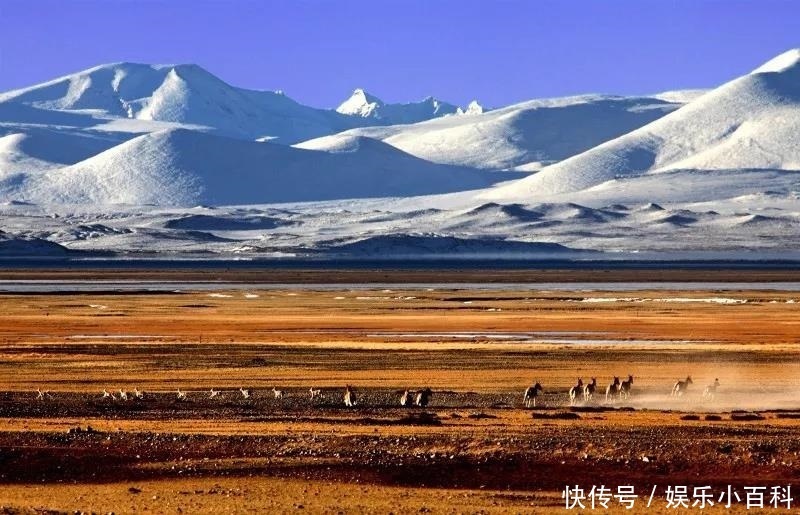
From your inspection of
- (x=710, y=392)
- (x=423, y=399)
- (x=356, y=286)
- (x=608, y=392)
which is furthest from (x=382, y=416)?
(x=356, y=286)

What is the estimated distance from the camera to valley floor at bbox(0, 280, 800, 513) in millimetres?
21656

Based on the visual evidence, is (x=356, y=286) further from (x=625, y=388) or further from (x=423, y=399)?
(x=423, y=399)

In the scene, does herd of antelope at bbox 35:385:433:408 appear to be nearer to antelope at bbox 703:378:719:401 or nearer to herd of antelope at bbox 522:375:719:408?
herd of antelope at bbox 522:375:719:408

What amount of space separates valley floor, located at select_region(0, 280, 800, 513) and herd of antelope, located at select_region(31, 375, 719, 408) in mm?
229

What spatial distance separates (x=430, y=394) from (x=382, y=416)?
134 inches

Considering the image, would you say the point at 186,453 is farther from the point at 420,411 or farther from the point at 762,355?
the point at 762,355

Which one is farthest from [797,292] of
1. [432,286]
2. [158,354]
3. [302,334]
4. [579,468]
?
[579,468]

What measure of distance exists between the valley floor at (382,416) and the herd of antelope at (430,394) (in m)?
0.23

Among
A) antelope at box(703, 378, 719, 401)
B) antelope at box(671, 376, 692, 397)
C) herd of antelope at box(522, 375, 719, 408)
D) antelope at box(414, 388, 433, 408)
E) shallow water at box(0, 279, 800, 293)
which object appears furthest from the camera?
shallow water at box(0, 279, 800, 293)

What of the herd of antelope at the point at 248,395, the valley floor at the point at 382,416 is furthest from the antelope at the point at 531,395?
the herd of antelope at the point at 248,395

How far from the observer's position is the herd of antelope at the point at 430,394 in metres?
32.7

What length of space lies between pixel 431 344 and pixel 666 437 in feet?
91.6

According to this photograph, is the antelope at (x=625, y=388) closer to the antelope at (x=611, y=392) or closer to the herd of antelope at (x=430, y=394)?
the herd of antelope at (x=430, y=394)

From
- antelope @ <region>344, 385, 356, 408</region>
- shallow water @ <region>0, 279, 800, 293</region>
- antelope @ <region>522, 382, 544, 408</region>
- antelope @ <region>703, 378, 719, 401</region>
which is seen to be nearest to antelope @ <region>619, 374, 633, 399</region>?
antelope @ <region>703, 378, 719, 401</region>
